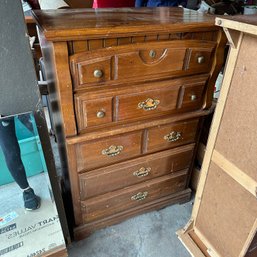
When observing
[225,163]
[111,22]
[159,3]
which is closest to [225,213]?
[225,163]

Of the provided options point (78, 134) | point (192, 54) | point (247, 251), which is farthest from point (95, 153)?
point (247, 251)

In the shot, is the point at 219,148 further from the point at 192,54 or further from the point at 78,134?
the point at 78,134

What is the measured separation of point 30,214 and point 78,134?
1.54ft

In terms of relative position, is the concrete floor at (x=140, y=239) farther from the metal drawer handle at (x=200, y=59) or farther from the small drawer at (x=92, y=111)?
the metal drawer handle at (x=200, y=59)

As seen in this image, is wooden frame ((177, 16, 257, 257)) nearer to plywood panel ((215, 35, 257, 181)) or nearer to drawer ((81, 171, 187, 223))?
plywood panel ((215, 35, 257, 181))

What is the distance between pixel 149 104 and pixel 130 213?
67cm

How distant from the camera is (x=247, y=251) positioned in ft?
3.22

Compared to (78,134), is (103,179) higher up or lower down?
lower down

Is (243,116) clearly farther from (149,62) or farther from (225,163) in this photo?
(149,62)

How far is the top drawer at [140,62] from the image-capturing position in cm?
84

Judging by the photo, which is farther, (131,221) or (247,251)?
(131,221)

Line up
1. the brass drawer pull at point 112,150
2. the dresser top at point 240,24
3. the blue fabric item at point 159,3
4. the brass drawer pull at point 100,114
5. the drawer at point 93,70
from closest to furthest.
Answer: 1. the dresser top at point 240,24
2. the drawer at point 93,70
3. the brass drawer pull at point 100,114
4. the brass drawer pull at point 112,150
5. the blue fabric item at point 159,3

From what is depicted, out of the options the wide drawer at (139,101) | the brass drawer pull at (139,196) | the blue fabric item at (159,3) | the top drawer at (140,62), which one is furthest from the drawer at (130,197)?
the blue fabric item at (159,3)

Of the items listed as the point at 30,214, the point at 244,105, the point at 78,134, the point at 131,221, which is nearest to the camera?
the point at 244,105
